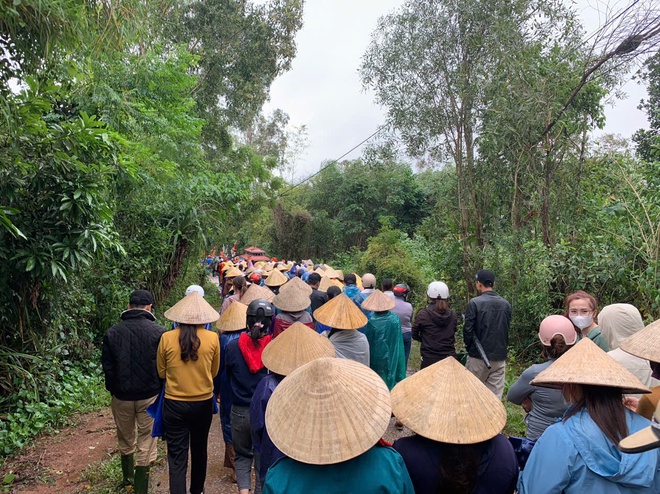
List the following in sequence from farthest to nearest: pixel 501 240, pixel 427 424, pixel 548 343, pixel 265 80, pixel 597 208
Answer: pixel 265 80 → pixel 501 240 → pixel 597 208 → pixel 548 343 → pixel 427 424

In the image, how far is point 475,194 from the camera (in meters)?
9.23

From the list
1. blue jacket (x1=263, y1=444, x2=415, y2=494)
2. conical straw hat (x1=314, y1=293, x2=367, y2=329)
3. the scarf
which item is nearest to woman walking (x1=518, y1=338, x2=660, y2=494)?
blue jacket (x1=263, y1=444, x2=415, y2=494)

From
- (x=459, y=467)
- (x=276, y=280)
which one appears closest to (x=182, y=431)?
(x=459, y=467)

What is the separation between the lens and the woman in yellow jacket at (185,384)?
365 centimetres

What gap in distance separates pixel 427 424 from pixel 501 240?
6.85 metres

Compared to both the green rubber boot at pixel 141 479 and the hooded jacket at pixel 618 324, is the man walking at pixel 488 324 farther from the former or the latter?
the green rubber boot at pixel 141 479

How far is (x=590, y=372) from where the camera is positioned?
6.63 feet

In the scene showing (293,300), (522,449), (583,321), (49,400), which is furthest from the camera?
(49,400)

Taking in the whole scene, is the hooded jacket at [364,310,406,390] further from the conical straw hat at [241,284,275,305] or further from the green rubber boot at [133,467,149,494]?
the green rubber boot at [133,467,149,494]

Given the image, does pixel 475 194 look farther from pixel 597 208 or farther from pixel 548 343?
pixel 548 343

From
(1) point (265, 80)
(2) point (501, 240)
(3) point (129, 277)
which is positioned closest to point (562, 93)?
(2) point (501, 240)

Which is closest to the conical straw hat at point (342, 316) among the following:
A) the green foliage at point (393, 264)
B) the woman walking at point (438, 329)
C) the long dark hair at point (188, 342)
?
the long dark hair at point (188, 342)

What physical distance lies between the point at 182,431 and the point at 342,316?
1669 mm

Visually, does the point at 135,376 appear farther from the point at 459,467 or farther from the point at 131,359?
the point at 459,467
